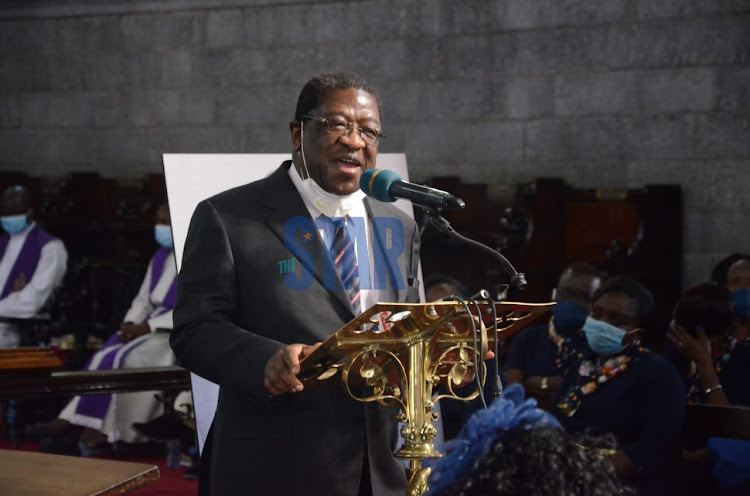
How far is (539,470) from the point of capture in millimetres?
959

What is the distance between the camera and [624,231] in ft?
18.9

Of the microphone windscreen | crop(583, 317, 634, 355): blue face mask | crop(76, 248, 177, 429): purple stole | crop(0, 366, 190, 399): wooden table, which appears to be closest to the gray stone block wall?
crop(76, 248, 177, 429): purple stole

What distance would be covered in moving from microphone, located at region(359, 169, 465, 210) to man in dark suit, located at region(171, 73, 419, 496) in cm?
28

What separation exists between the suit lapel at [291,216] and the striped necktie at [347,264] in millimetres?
33

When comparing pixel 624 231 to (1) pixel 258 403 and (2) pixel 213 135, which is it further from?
(1) pixel 258 403

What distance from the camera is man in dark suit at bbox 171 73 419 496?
1.94 m

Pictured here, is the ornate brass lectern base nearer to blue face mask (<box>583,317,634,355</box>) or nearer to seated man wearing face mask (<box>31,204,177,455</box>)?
blue face mask (<box>583,317,634,355</box>)

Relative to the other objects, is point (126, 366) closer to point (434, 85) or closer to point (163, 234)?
point (163, 234)

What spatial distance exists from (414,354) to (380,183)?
1.05 feet

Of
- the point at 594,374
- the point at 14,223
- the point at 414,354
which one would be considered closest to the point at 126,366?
the point at 14,223

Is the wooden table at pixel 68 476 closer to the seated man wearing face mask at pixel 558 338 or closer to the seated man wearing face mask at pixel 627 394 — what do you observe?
the seated man wearing face mask at pixel 627 394

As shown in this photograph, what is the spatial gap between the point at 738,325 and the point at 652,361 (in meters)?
1.03

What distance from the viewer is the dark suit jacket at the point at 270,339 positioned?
6.37 feet

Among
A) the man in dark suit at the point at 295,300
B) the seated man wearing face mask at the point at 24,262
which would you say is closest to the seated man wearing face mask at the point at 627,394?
the man in dark suit at the point at 295,300
